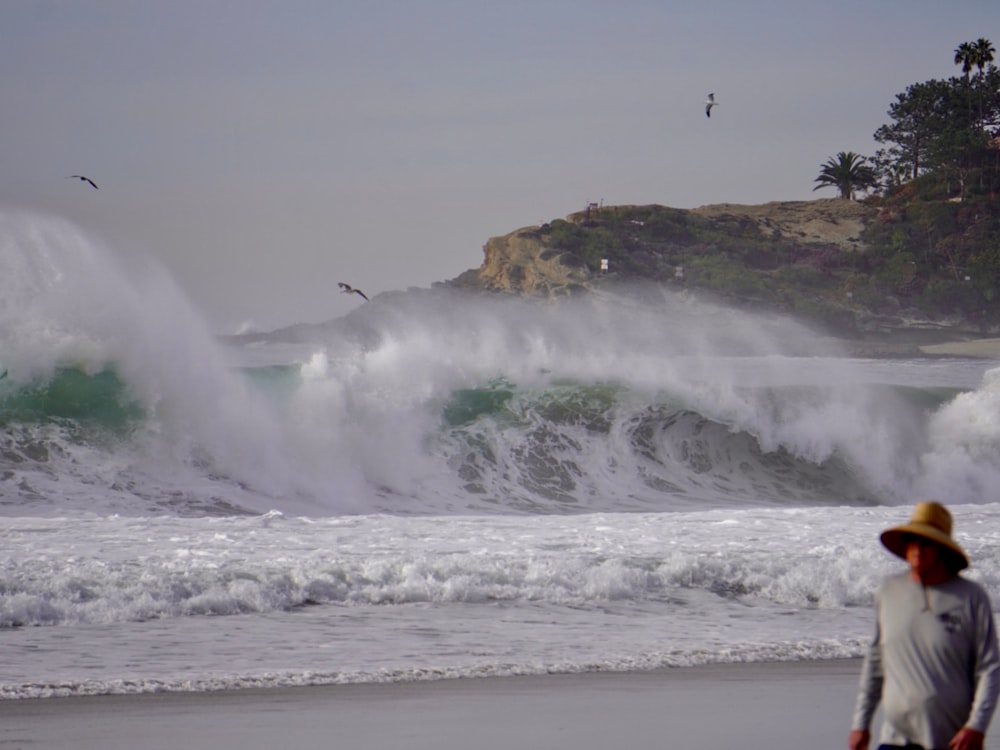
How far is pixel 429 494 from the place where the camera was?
61.6ft

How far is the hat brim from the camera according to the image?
358 centimetres

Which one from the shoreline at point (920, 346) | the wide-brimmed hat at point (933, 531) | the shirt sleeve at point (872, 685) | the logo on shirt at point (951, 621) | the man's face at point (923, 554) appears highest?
the wide-brimmed hat at point (933, 531)

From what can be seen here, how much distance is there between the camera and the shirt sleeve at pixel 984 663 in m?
3.53

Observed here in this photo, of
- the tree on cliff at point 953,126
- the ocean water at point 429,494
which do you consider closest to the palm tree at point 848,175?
the tree on cliff at point 953,126

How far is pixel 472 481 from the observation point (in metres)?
19.7

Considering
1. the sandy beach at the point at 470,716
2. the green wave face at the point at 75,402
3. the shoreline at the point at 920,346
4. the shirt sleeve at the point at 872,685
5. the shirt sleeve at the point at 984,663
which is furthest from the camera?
the shoreline at the point at 920,346

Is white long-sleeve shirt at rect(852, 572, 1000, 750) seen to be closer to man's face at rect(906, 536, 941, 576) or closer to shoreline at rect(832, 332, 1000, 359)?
man's face at rect(906, 536, 941, 576)

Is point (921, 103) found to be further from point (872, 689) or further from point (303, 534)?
point (872, 689)

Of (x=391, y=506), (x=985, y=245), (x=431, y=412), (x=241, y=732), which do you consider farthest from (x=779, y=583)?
(x=985, y=245)

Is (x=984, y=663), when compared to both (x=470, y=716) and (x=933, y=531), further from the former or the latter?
(x=470, y=716)

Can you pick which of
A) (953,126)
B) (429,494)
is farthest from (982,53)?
(429,494)

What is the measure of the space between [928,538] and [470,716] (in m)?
3.31

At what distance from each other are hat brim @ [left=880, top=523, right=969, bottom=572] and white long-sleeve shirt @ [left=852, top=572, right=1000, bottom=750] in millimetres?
72

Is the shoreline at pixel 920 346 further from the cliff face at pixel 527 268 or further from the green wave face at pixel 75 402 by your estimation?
the green wave face at pixel 75 402
